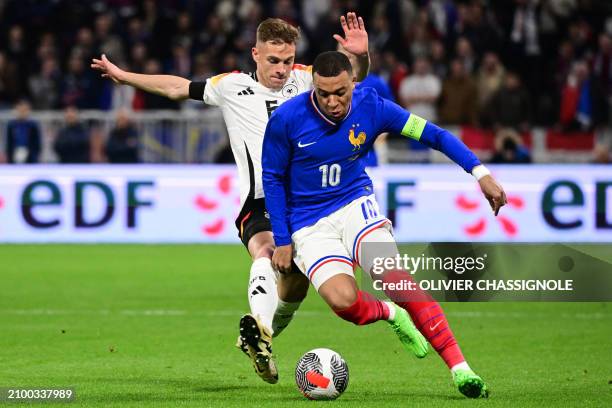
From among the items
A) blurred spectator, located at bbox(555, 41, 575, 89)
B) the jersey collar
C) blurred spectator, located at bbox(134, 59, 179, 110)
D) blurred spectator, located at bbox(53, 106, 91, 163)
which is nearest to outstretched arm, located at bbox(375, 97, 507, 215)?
the jersey collar

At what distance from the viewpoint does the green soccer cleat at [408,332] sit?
779 centimetres

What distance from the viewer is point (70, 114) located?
64.1 feet

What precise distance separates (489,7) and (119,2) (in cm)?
631

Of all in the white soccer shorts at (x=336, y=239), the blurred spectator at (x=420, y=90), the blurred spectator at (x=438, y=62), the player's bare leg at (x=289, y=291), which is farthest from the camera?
the blurred spectator at (x=438, y=62)

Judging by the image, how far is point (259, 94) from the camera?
855cm

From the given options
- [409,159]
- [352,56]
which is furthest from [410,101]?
[352,56]

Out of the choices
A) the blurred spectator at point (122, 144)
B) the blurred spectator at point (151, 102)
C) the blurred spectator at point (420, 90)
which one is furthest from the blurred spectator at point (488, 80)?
the blurred spectator at point (122, 144)

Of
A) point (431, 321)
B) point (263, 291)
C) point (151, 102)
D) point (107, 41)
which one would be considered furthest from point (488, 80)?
point (431, 321)

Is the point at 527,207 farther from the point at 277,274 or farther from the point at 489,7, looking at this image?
the point at 277,274

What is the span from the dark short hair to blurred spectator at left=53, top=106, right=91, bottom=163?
12.6 m

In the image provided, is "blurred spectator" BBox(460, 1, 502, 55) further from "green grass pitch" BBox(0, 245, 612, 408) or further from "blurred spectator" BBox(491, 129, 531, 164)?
"green grass pitch" BBox(0, 245, 612, 408)

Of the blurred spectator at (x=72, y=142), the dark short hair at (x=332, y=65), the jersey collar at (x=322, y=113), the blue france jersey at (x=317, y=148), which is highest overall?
Result: the dark short hair at (x=332, y=65)

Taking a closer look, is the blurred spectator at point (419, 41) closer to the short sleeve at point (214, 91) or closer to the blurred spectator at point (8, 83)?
the blurred spectator at point (8, 83)

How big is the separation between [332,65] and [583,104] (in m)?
13.9
